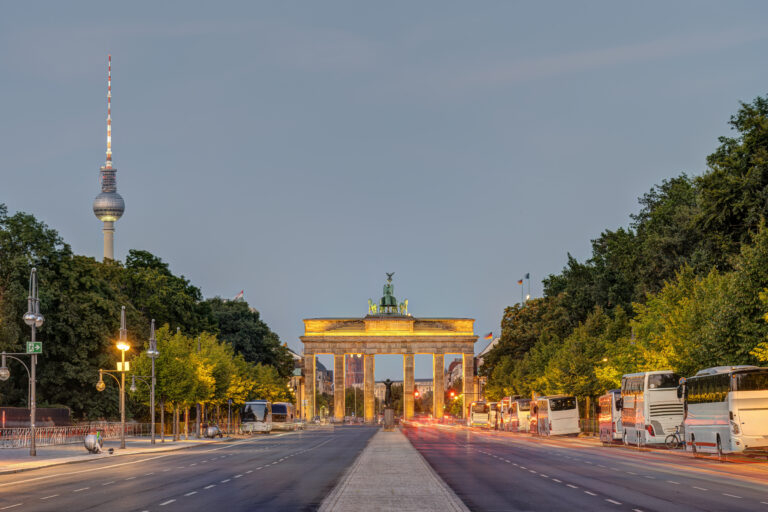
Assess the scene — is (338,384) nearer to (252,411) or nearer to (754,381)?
(252,411)

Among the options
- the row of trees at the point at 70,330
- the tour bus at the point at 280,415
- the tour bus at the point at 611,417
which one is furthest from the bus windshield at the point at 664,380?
the tour bus at the point at 280,415

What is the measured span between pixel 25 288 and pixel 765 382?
189ft

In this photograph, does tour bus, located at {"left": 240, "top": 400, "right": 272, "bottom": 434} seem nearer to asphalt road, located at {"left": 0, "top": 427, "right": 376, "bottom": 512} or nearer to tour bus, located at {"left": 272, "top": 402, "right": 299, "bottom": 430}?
tour bus, located at {"left": 272, "top": 402, "right": 299, "bottom": 430}

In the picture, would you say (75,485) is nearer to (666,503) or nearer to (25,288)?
(666,503)

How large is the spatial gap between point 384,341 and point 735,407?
493 ft

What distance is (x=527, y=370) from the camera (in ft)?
425

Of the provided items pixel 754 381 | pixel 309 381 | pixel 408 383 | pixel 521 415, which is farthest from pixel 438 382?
pixel 754 381

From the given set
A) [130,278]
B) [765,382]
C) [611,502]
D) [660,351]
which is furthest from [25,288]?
[611,502]

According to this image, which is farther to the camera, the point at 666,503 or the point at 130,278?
the point at 130,278

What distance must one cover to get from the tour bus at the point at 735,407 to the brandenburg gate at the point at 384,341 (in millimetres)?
143472

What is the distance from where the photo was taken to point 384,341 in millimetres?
189125

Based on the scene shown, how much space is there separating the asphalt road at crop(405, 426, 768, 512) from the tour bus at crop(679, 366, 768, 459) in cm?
104

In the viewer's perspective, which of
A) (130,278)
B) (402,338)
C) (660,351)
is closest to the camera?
(660,351)

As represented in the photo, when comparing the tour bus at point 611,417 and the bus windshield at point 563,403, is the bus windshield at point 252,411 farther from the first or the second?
the tour bus at point 611,417
